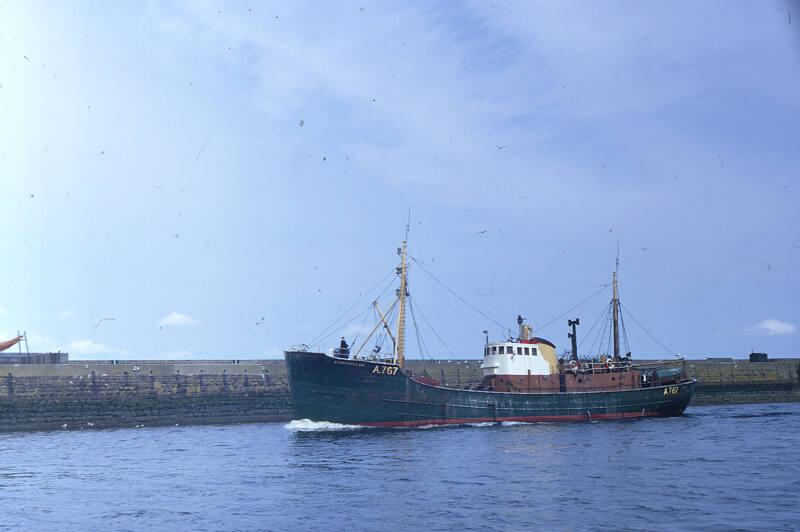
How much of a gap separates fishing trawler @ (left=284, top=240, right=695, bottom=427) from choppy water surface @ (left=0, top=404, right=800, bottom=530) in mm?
1753

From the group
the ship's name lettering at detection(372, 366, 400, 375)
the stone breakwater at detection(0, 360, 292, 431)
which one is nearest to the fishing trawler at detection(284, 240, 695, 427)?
the ship's name lettering at detection(372, 366, 400, 375)

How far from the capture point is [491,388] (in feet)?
164

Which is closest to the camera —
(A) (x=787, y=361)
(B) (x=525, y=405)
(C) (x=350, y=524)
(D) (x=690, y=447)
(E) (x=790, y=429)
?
(C) (x=350, y=524)

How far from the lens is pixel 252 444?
3831 cm

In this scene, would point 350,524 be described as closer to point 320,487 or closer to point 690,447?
point 320,487

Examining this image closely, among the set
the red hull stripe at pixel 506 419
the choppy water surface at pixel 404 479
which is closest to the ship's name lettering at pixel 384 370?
the red hull stripe at pixel 506 419

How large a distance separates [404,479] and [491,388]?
909 inches

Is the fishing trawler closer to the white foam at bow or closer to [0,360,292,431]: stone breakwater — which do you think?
the white foam at bow

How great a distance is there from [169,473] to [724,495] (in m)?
19.1

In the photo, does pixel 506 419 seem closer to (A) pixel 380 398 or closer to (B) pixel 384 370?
(A) pixel 380 398

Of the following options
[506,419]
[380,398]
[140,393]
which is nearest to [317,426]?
[380,398]

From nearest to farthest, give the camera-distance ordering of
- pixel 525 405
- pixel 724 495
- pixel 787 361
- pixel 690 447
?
pixel 724 495, pixel 690 447, pixel 525 405, pixel 787 361

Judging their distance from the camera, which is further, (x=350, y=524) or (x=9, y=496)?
(x=9, y=496)

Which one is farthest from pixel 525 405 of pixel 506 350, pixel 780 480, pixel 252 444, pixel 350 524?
pixel 350 524
